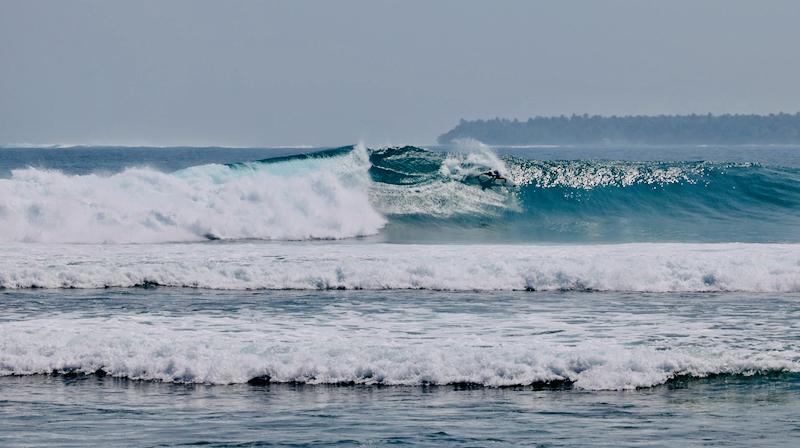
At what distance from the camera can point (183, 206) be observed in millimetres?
19094

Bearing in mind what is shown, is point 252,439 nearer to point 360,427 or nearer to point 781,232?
point 360,427

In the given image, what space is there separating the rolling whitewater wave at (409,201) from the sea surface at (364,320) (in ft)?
0.30

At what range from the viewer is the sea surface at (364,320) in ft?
18.7

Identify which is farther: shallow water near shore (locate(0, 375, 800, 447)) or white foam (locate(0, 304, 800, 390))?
white foam (locate(0, 304, 800, 390))

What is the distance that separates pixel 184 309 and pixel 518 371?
16.3ft

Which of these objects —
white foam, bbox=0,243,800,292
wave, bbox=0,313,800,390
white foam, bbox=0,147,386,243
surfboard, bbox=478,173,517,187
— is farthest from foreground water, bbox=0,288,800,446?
surfboard, bbox=478,173,517,187

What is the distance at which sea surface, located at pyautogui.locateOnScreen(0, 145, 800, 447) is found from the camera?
18.7ft

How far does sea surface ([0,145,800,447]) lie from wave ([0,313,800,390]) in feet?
0.08

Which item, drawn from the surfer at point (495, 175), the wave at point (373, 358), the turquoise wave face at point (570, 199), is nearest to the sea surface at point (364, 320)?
the wave at point (373, 358)

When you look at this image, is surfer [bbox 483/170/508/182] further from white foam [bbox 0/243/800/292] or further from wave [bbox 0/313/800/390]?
wave [bbox 0/313/800/390]

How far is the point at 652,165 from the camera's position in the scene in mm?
28062

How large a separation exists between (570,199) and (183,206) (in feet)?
37.5

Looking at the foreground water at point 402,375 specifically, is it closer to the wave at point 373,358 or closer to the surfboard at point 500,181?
the wave at point 373,358

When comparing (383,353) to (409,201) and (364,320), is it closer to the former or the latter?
(364,320)
